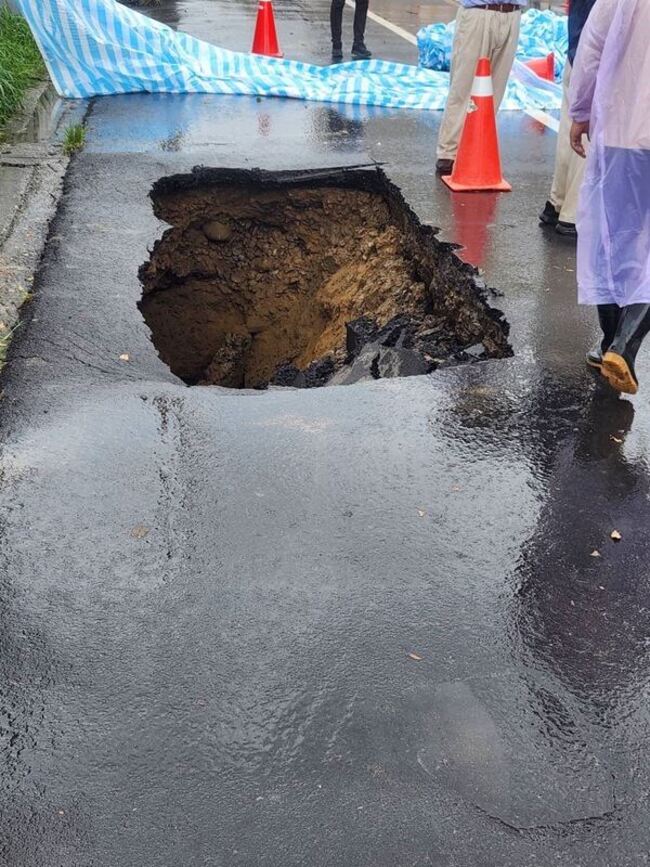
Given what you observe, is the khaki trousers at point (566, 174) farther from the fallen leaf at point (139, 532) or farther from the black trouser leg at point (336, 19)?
the black trouser leg at point (336, 19)

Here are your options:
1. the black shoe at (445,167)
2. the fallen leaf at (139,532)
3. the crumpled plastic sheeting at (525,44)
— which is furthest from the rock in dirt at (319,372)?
the crumpled plastic sheeting at (525,44)

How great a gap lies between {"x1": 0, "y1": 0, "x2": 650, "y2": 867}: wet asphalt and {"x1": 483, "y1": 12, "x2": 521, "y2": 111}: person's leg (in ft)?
9.99

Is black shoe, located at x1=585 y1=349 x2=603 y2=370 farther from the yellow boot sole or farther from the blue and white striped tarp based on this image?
the blue and white striped tarp

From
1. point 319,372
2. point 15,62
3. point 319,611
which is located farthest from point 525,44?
point 319,611

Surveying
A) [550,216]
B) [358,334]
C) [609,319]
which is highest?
[609,319]

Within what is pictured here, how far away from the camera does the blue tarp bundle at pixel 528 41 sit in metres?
10.9

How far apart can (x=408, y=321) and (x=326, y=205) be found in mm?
1824

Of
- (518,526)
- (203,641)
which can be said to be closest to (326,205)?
(518,526)

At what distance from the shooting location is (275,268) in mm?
7230

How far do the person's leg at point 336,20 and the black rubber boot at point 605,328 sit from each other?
8765mm

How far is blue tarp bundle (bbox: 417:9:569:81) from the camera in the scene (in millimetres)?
10930

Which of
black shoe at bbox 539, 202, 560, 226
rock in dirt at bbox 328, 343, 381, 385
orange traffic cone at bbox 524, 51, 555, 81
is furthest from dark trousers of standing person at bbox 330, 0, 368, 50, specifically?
rock in dirt at bbox 328, 343, 381, 385

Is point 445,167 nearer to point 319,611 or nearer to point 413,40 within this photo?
point 319,611

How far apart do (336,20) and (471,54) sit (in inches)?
215
